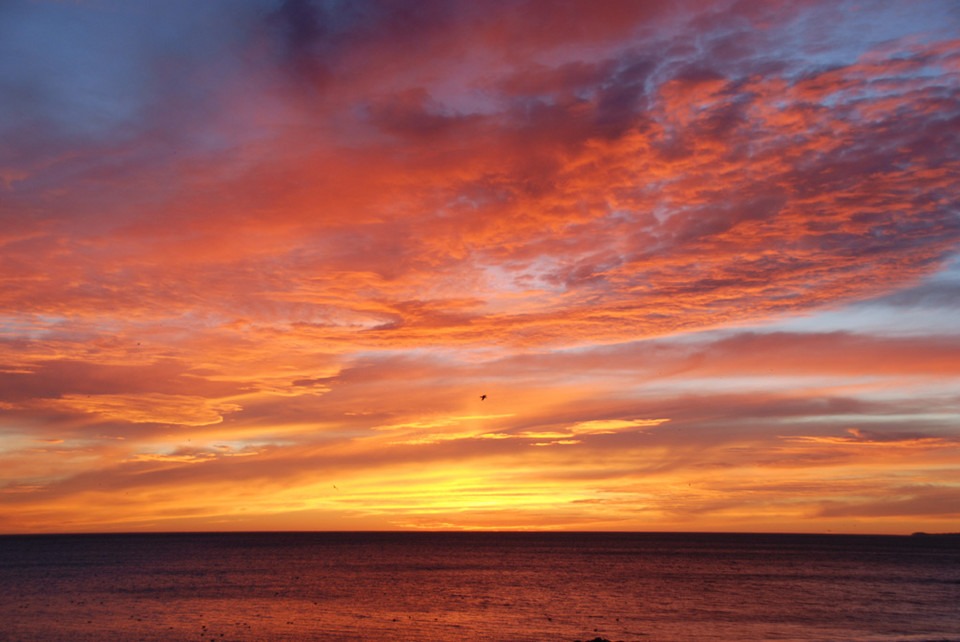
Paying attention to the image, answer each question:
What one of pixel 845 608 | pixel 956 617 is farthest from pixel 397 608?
pixel 956 617

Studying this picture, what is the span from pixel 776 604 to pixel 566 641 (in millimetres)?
29320

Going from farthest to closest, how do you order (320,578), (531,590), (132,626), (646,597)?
(320,578), (531,590), (646,597), (132,626)

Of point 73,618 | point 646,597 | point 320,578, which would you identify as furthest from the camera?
point 320,578

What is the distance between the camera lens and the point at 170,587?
8150cm

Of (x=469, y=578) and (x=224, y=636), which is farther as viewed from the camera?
(x=469, y=578)

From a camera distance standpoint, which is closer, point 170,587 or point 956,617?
point 956,617

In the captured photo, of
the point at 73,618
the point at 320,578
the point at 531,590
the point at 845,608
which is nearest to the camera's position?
the point at 73,618

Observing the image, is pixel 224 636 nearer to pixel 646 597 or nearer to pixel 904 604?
pixel 646 597

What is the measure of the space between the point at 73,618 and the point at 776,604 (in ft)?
204

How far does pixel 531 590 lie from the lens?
78.9 metres

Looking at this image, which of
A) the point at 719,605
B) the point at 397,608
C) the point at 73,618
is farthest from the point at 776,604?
the point at 73,618

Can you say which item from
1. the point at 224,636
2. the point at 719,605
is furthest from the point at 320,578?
the point at 719,605

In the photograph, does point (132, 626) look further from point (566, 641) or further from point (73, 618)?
point (566, 641)

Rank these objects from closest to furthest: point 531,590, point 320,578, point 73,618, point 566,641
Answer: point 566,641
point 73,618
point 531,590
point 320,578
